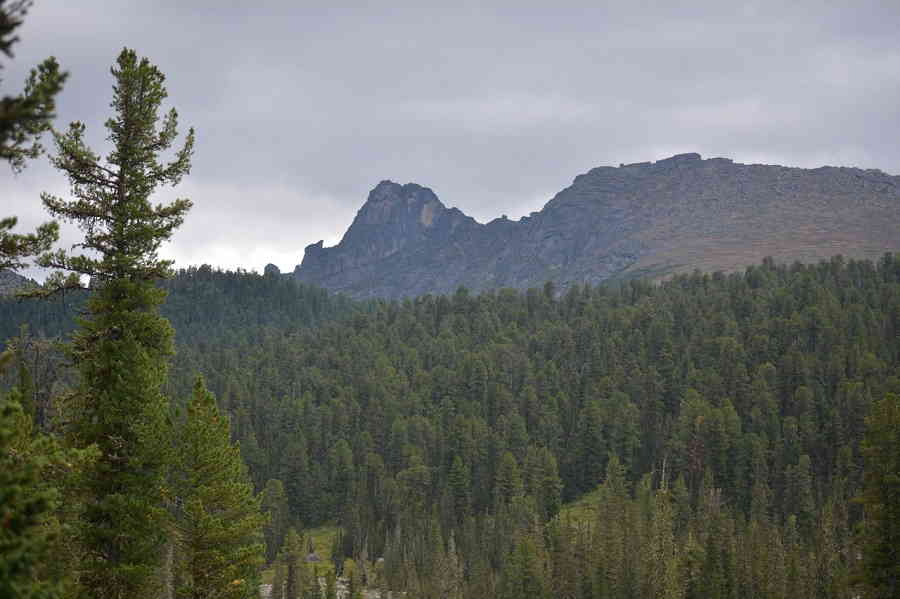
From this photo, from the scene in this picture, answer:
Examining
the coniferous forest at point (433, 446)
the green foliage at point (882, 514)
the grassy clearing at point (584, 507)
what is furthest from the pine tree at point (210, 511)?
the grassy clearing at point (584, 507)

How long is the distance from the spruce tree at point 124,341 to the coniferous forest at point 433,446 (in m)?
0.08

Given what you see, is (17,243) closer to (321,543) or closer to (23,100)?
(23,100)

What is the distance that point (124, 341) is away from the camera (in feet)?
78.5

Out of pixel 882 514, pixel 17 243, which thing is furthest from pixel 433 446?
pixel 17 243

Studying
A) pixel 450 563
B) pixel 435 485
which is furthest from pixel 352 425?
pixel 450 563

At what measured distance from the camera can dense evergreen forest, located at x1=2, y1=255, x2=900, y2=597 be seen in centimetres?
8456

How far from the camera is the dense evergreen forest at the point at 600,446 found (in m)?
84.6

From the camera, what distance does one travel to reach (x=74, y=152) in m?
23.3

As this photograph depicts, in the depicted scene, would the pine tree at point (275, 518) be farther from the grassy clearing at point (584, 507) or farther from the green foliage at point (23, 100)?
the green foliage at point (23, 100)

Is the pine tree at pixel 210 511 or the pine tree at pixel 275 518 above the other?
the pine tree at pixel 210 511

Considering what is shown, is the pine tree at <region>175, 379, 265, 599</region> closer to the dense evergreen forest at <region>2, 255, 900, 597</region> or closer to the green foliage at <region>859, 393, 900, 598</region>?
the green foliage at <region>859, 393, 900, 598</region>

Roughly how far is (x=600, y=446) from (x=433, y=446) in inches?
1286

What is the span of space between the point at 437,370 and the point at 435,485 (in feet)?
132

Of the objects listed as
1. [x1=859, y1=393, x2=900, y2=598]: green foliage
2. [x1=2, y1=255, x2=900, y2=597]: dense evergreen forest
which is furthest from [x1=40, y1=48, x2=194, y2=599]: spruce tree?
[x1=2, y1=255, x2=900, y2=597]: dense evergreen forest
